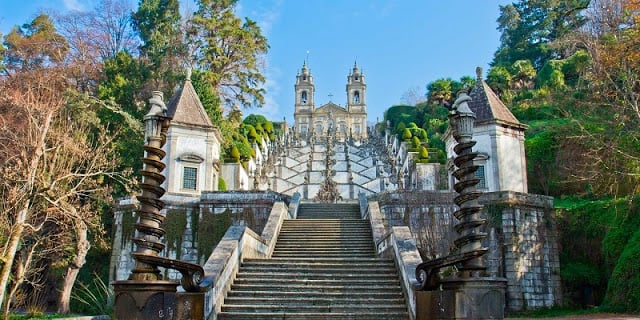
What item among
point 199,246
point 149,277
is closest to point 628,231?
point 199,246

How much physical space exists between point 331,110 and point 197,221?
7595 centimetres

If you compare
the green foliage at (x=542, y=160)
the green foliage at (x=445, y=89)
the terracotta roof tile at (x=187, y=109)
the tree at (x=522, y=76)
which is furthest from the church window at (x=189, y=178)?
the green foliage at (x=445, y=89)

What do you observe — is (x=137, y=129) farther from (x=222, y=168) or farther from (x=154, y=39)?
(x=154, y=39)

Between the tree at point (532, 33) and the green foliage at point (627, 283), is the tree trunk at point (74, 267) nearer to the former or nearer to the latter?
the green foliage at point (627, 283)

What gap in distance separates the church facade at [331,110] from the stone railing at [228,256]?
253 ft

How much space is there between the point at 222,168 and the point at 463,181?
23.0 meters

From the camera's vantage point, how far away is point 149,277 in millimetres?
8086

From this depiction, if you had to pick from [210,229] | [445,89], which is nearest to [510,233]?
[210,229]

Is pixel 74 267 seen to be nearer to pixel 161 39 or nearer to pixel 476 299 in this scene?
pixel 161 39

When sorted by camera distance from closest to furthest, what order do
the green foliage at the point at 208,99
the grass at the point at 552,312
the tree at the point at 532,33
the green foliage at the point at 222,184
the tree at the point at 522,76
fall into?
the grass at the point at 552,312, the green foliage at the point at 222,184, the green foliage at the point at 208,99, the tree at the point at 522,76, the tree at the point at 532,33

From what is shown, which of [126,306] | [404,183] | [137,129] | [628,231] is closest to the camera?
[126,306]

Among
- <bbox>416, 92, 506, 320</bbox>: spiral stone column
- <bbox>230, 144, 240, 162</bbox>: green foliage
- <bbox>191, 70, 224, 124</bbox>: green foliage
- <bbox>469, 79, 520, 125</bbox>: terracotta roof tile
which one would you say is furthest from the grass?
<bbox>191, 70, 224, 124</bbox>: green foliage

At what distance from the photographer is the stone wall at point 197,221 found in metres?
20.6

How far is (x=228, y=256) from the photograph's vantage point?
10.8 m
